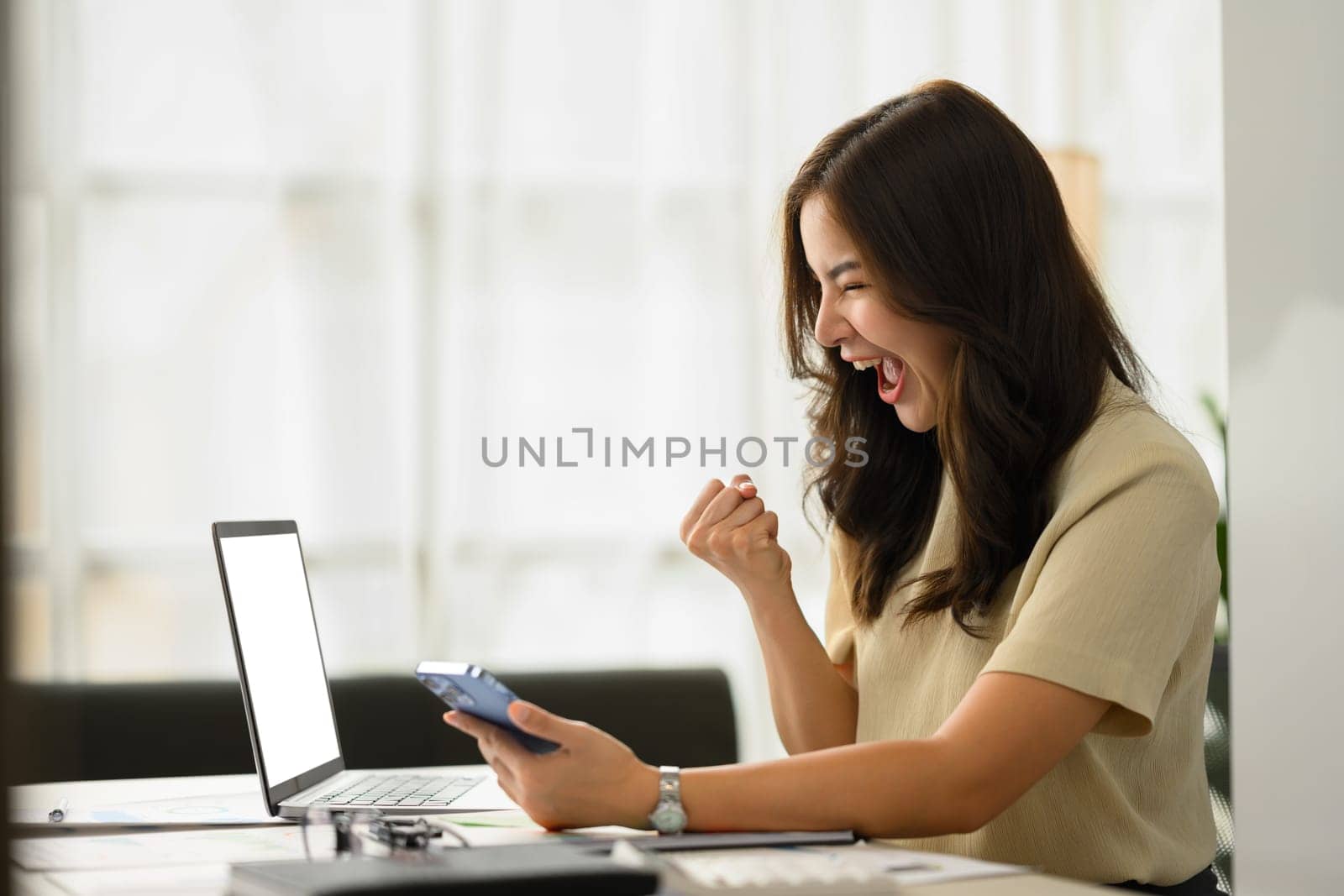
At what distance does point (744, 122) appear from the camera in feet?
10.2

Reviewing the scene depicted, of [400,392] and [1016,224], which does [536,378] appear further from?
[1016,224]

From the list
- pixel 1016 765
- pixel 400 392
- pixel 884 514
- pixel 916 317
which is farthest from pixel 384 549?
pixel 1016 765

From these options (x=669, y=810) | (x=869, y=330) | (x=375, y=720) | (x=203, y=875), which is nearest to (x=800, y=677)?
(x=869, y=330)

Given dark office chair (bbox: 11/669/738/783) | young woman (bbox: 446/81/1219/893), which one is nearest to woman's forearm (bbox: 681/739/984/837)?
young woman (bbox: 446/81/1219/893)

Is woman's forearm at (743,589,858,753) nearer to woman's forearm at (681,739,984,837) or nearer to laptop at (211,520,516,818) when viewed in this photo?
laptop at (211,520,516,818)

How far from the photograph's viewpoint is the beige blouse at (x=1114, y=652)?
112cm

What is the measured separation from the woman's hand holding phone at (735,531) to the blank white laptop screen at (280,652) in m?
0.47

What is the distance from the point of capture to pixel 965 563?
1.33m

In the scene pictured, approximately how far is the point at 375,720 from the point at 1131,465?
5.33ft

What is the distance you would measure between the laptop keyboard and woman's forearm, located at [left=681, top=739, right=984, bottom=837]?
16.3 inches

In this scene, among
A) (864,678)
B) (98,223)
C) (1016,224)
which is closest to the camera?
(1016,224)

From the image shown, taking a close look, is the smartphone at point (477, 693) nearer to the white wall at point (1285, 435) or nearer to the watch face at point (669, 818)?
the watch face at point (669, 818)

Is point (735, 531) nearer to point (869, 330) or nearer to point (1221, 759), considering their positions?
point (869, 330)

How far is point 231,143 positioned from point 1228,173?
6.63 ft
